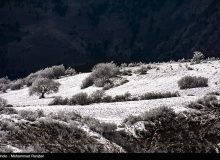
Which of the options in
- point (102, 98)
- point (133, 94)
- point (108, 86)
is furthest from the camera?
point (108, 86)

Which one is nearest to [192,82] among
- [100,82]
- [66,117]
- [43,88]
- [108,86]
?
[108,86]

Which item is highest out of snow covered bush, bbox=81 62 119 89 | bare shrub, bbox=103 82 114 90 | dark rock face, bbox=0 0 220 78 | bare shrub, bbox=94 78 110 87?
dark rock face, bbox=0 0 220 78

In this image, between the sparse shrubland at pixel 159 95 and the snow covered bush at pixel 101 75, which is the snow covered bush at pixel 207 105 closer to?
the sparse shrubland at pixel 159 95

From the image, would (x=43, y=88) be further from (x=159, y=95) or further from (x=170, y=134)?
(x=170, y=134)

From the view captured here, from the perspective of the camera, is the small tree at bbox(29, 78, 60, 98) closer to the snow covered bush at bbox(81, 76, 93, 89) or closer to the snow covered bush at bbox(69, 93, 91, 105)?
the snow covered bush at bbox(81, 76, 93, 89)

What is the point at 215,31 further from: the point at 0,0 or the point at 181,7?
the point at 0,0

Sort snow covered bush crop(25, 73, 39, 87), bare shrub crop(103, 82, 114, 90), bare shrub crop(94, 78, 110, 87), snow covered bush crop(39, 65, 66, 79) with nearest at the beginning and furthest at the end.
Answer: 1. bare shrub crop(103, 82, 114, 90)
2. bare shrub crop(94, 78, 110, 87)
3. snow covered bush crop(25, 73, 39, 87)
4. snow covered bush crop(39, 65, 66, 79)

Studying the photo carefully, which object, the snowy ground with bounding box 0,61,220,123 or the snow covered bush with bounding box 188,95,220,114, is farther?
the snowy ground with bounding box 0,61,220,123

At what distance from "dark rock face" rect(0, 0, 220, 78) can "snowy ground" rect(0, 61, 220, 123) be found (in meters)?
56.3

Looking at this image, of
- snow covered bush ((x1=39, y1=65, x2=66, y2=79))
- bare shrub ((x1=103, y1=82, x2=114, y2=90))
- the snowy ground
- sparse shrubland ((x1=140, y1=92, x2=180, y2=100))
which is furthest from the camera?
snow covered bush ((x1=39, y1=65, x2=66, y2=79))

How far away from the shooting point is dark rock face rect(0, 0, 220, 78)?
10200 cm

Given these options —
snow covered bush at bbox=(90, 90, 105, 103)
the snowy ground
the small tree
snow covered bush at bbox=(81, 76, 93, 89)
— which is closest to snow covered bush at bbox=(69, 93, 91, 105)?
snow covered bush at bbox=(90, 90, 105, 103)

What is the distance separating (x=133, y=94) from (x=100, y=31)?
85589 mm

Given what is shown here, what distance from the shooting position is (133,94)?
32.6 meters
